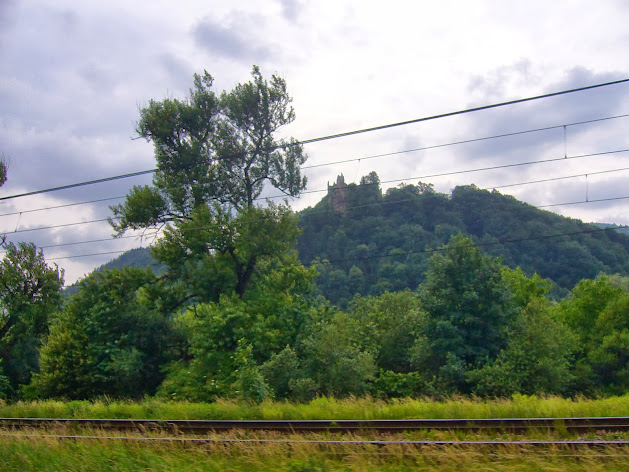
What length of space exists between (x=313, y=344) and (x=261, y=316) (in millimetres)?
2965

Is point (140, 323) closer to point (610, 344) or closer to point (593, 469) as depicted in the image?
point (593, 469)

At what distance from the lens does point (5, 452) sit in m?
8.60

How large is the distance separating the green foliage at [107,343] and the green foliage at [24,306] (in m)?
8.06

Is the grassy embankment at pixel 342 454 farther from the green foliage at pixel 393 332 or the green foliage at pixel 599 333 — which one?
the green foliage at pixel 599 333

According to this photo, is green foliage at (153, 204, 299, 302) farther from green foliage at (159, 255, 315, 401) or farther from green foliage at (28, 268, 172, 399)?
green foliage at (28, 268, 172, 399)

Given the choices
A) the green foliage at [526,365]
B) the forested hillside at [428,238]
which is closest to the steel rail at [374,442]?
the green foliage at [526,365]

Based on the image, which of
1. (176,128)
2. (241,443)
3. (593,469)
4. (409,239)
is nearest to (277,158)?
(176,128)

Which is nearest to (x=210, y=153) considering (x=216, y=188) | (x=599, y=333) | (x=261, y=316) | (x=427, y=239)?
(x=216, y=188)

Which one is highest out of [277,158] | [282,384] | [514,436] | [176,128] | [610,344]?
[176,128]

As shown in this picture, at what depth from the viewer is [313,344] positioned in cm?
2203

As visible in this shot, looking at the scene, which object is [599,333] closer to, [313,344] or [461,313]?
[461,313]

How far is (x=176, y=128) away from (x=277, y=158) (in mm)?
5765

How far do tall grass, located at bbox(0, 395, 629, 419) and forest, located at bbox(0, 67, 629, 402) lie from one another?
4621 mm

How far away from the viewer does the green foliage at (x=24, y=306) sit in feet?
107
